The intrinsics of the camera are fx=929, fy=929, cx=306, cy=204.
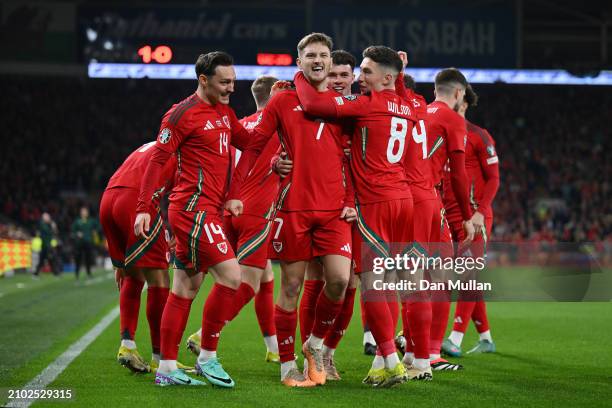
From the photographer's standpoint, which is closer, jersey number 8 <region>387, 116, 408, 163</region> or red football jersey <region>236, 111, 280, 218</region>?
jersey number 8 <region>387, 116, 408, 163</region>

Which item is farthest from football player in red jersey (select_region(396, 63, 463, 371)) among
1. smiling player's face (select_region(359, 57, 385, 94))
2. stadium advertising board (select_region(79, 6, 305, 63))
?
stadium advertising board (select_region(79, 6, 305, 63))

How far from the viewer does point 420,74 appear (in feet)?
89.3

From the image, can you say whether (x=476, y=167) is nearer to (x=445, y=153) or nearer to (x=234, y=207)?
(x=445, y=153)

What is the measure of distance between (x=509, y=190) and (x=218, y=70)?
95.6ft

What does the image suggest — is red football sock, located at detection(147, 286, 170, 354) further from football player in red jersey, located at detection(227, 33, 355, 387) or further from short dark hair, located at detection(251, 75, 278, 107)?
short dark hair, located at detection(251, 75, 278, 107)

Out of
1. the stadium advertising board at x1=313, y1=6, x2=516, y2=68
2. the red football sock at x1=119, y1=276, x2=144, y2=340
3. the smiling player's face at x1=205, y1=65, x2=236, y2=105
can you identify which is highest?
the stadium advertising board at x1=313, y1=6, x2=516, y2=68

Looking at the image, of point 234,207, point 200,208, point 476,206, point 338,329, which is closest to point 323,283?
point 338,329

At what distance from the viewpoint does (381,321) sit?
19.7 ft

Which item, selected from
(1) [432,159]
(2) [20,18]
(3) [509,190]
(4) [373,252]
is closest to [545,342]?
(1) [432,159]

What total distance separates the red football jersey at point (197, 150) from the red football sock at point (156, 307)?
947mm

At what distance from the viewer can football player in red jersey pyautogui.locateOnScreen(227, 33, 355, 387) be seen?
613cm

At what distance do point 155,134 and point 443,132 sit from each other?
2960cm

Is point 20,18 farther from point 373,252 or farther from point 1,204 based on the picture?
point 373,252

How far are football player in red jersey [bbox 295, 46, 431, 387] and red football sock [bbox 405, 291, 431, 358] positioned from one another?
1.22 feet
